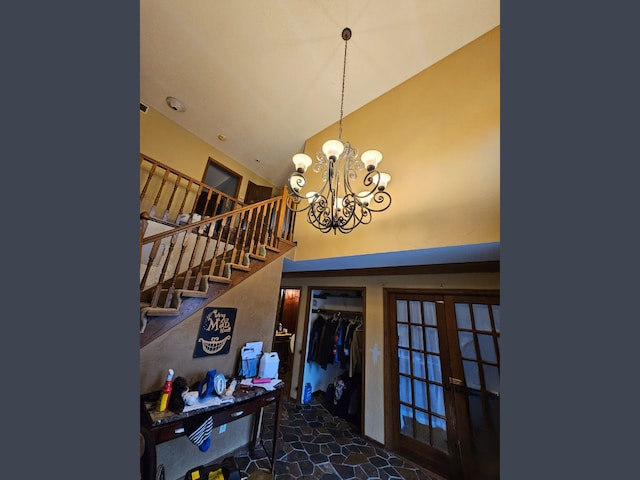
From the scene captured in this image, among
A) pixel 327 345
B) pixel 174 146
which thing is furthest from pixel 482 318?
pixel 174 146

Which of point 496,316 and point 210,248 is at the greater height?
point 210,248

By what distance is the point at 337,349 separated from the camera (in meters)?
3.49

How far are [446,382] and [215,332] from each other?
8.36 feet

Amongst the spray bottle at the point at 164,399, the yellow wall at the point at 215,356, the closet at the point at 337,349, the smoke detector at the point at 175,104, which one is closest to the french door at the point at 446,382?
the closet at the point at 337,349

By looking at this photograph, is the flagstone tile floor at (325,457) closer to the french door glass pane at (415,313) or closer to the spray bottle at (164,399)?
the spray bottle at (164,399)

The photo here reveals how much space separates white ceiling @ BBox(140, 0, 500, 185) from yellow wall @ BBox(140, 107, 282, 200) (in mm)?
195

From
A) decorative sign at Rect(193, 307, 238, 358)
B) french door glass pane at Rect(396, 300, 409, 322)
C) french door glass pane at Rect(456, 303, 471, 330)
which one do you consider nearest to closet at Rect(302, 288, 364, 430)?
french door glass pane at Rect(396, 300, 409, 322)

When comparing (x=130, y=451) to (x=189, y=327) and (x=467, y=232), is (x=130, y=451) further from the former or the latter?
(x=467, y=232)

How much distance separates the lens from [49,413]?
30cm

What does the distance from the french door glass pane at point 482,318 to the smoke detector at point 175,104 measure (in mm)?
4895

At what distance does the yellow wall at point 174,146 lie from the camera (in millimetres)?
3375

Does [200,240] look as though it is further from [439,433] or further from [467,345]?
[439,433]

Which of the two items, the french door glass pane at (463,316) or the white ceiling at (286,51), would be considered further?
the french door glass pane at (463,316)

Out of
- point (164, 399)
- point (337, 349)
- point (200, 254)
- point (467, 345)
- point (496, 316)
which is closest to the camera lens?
point (164, 399)
